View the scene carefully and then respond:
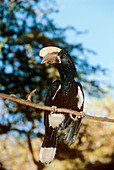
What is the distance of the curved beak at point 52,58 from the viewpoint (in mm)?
1206

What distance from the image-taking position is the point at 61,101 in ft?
4.78

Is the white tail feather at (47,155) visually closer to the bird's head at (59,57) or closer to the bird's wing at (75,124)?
the bird's wing at (75,124)

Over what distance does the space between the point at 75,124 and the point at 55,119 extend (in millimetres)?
146

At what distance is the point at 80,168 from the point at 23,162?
2023 millimetres

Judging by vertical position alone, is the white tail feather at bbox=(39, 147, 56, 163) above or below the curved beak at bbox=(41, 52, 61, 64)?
below

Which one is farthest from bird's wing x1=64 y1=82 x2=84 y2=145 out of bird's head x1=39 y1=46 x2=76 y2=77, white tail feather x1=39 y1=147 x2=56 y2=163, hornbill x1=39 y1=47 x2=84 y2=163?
bird's head x1=39 y1=46 x2=76 y2=77

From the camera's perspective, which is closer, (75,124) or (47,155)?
(47,155)

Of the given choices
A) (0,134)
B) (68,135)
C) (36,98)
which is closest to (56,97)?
(68,135)

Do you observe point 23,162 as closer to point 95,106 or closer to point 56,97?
point 95,106

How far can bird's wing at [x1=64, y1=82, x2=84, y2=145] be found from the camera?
4.53 ft

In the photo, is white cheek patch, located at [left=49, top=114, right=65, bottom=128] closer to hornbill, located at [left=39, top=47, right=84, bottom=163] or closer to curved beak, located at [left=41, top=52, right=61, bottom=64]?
hornbill, located at [left=39, top=47, right=84, bottom=163]

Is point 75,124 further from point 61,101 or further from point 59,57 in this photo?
point 59,57

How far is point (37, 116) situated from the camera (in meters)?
6.73

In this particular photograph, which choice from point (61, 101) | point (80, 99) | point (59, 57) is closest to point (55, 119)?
point (61, 101)
